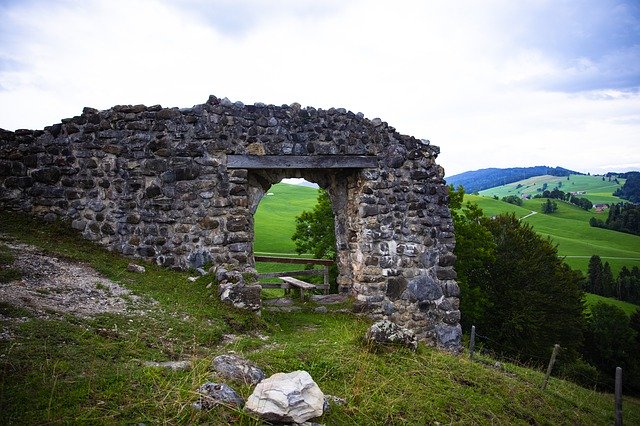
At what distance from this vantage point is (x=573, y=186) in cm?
14875

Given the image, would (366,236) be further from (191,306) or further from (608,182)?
(608,182)

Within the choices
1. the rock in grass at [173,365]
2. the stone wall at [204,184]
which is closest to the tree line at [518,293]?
the stone wall at [204,184]

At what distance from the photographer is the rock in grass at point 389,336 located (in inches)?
246

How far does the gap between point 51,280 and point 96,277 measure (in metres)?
0.83

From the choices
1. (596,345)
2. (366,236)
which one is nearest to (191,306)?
(366,236)

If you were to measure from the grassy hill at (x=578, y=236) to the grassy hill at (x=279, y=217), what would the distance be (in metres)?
26.2

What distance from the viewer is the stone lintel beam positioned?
9.46 metres

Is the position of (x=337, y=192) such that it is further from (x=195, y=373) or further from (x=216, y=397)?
(x=216, y=397)

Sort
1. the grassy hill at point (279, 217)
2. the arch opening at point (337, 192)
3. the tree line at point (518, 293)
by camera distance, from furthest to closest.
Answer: the grassy hill at point (279, 217), the tree line at point (518, 293), the arch opening at point (337, 192)

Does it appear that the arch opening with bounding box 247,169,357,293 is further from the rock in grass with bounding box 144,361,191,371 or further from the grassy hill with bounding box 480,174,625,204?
the grassy hill with bounding box 480,174,625,204

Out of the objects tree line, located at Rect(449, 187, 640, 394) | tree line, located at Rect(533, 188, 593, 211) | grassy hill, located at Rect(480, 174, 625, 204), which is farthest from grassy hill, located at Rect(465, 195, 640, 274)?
grassy hill, located at Rect(480, 174, 625, 204)

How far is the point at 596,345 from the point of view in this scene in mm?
32750

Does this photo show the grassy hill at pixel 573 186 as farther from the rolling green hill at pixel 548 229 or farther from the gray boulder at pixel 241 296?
the gray boulder at pixel 241 296

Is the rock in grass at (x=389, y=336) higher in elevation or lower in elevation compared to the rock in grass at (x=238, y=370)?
lower
